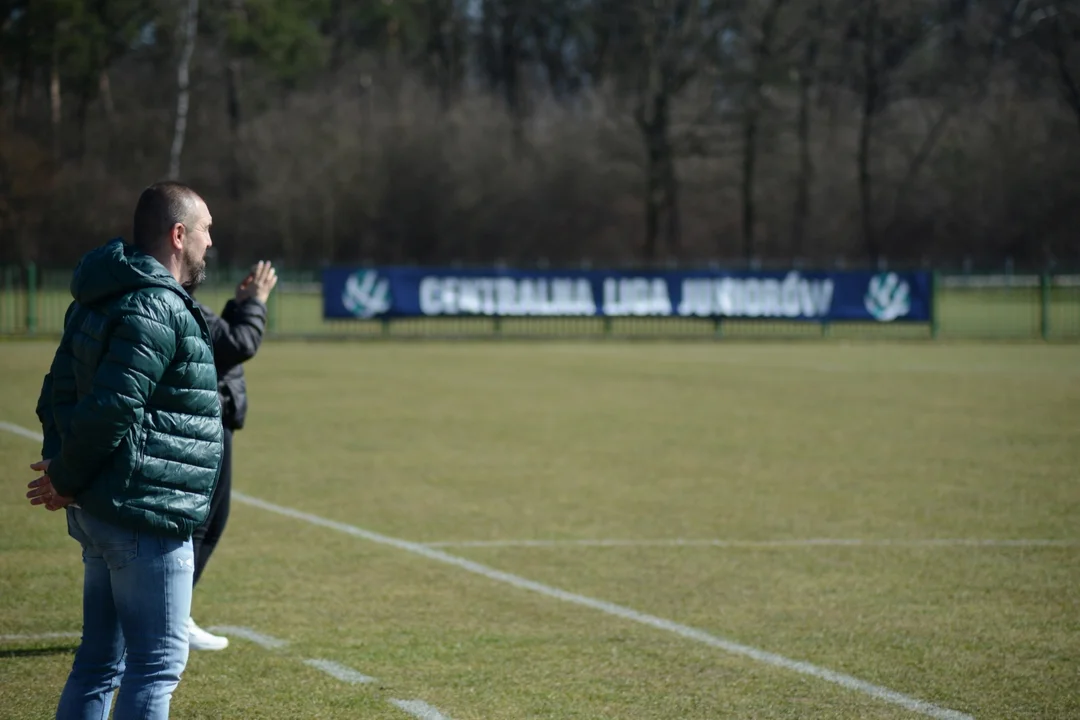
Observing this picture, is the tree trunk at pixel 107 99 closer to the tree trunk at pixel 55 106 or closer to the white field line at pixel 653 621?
the tree trunk at pixel 55 106

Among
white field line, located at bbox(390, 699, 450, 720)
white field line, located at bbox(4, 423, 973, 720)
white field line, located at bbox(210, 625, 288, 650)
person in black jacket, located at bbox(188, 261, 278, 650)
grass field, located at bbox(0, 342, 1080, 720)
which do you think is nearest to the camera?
white field line, located at bbox(390, 699, 450, 720)

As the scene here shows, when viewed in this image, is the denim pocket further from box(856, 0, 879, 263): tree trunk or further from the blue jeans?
box(856, 0, 879, 263): tree trunk

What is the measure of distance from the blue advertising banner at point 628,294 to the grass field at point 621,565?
13.0m

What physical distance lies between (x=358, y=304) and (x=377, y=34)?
106ft

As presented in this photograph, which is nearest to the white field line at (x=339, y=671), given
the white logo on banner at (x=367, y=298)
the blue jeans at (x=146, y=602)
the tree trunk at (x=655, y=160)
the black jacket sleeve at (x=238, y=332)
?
the black jacket sleeve at (x=238, y=332)

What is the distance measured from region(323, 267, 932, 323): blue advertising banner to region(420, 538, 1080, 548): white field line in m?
21.6

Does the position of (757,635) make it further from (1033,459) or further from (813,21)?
(813,21)

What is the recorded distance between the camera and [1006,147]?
5878 centimetres

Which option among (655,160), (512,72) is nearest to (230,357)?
(655,160)

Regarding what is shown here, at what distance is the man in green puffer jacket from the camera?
3.71 meters

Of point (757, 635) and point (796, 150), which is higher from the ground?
point (796, 150)

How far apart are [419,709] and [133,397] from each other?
226cm

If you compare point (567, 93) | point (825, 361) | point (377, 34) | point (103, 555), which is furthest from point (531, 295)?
point (567, 93)

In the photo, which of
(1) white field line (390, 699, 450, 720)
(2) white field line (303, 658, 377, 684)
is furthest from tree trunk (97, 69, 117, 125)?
(1) white field line (390, 699, 450, 720)
